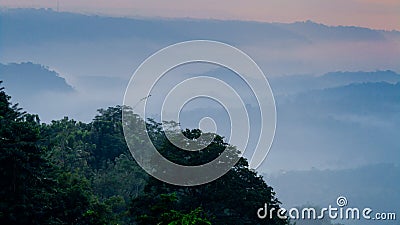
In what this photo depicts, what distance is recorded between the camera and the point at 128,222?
19.5 metres

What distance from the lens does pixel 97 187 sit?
22156mm

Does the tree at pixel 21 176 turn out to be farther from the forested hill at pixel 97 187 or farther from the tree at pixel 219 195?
the tree at pixel 219 195

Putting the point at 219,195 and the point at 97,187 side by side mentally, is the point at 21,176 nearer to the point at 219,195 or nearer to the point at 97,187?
the point at 219,195

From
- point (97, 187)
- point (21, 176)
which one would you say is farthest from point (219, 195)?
point (97, 187)

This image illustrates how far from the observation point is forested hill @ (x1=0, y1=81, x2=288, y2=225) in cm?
1179

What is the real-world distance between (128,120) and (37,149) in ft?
54.7

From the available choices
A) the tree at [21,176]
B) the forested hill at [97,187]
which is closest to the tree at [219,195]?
the forested hill at [97,187]

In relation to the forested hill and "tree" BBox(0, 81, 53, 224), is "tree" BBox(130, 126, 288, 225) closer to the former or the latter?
the forested hill

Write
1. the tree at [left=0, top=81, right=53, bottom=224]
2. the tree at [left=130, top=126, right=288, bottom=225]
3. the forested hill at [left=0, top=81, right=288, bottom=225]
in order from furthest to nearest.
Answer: the tree at [left=130, top=126, right=288, bottom=225] < the forested hill at [left=0, top=81, right=288, bottom=225] < the tree at [left=0, top=81, right=53, bottom=224]

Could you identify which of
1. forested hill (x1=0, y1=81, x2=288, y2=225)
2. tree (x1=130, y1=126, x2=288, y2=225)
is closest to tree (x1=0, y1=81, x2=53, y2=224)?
forested hill (x1=0, y1=81, x2=288, y2=225)

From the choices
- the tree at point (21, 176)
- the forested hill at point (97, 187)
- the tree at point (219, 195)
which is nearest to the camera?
the tree at point (21, 176)

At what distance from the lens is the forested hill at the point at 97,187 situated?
464 inches

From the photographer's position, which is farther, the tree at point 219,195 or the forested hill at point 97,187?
the tree at point 219,195

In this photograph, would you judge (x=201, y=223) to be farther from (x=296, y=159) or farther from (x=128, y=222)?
(x=296, y=159)
